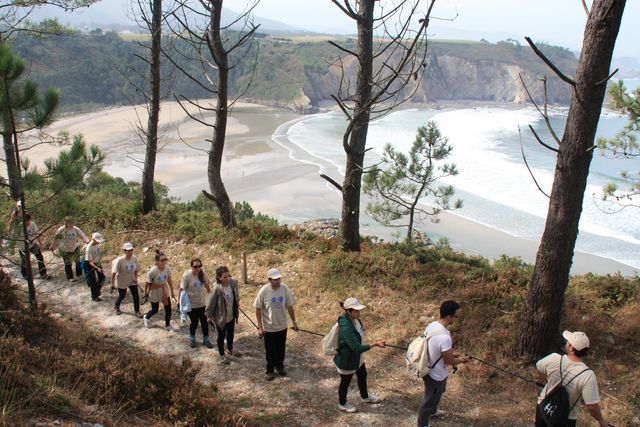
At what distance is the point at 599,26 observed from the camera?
5.41 metres

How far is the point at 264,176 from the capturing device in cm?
3681

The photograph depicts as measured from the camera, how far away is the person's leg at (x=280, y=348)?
6488 millimetres

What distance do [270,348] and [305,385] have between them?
641mm

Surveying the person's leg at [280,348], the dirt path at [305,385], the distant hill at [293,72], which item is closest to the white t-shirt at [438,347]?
the dirt path at [305,385]

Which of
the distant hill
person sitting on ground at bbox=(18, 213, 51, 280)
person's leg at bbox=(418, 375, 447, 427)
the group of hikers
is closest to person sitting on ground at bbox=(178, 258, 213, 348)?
the group of hikers

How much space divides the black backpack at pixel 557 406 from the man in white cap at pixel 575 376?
0.02 m

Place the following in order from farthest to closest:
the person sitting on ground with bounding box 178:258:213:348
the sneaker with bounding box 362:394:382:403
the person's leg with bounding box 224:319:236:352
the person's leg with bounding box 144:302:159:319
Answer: the person's leg with bounding box 144:302:159:319
the person sitting on ground with bounding box 178:258:213:348
the person's leg with bounding box 224:319:236:352
the sneaker with bounding box 362:394:382:403

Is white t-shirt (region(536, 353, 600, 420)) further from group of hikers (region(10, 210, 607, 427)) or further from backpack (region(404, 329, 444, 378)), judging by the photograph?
backpack (region(404, 329, 444, 378))

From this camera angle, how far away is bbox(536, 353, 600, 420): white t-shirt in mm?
4047

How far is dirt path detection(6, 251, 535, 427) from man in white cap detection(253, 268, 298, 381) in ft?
1.49

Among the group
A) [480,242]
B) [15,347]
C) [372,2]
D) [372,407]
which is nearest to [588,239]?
[480,242]

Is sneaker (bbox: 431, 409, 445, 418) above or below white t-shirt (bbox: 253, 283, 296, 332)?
below

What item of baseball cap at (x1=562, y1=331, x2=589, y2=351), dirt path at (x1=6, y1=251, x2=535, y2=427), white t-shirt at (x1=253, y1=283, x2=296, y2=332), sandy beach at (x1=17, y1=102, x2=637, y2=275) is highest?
baseball cap at (x1=562, y1=331, x2=589, y2=351)

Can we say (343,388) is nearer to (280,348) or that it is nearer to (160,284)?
(280,348)
